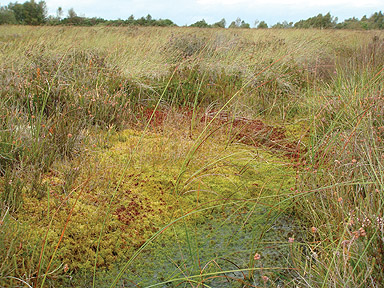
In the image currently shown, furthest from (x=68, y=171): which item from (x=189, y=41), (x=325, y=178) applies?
(x=189, y=41)

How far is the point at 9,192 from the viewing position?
90.1 inches

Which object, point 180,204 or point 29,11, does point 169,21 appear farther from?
point 180,204

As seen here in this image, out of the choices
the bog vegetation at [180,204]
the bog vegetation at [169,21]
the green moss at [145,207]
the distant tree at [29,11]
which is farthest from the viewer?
the distant tree at [29,11]

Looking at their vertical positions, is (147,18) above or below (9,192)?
above

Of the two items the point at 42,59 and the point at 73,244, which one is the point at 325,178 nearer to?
the point at 73,244

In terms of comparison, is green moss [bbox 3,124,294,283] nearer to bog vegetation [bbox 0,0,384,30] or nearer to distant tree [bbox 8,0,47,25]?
bog vegetation [bbox 0,0,384,30]

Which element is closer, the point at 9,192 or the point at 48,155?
the point at 9,192

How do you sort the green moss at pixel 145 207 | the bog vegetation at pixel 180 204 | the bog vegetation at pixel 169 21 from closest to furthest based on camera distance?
the bog vegetation at pixel 180 204, the green moss at pixel 145 207, the bog vegetation at pixel 169 21

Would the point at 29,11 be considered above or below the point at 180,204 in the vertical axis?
above

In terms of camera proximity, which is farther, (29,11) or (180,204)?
(29,11)

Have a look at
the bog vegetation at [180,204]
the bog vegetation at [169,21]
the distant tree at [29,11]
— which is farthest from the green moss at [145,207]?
the distant tree at [29,11]

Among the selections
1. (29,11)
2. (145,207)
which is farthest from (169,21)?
(145,207)

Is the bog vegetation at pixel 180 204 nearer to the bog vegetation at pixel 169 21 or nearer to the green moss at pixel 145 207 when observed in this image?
the green moss at pixel 145 207

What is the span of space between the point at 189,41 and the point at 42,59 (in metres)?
5.49
